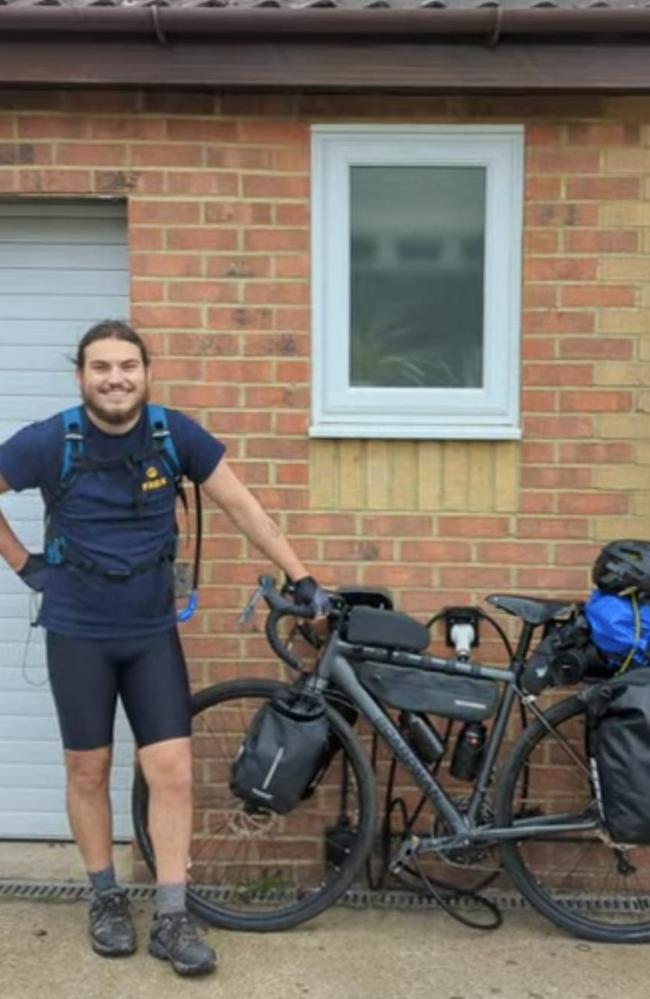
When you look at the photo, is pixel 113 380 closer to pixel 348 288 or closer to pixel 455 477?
pixel 348 288

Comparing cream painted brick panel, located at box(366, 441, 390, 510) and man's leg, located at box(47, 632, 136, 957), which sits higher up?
cream painted brick panel, located at box(366, 441, 390, 510)

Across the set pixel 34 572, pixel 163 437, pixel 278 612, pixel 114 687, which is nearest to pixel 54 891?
pixel 114 687

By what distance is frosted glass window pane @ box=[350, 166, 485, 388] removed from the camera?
396cm

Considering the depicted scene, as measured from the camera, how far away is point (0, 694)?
443cm

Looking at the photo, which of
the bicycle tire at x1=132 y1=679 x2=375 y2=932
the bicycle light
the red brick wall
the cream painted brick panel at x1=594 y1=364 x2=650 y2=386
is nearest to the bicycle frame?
the bicycle light

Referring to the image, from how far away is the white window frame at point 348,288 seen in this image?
3908mm

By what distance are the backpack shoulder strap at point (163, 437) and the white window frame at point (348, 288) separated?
1.93ft

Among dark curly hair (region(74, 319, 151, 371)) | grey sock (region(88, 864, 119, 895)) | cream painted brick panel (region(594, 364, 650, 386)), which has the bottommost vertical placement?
grey sock (region(88, 864, 119, 895))

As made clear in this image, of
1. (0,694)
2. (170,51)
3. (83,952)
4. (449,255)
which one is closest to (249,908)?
(83,952)

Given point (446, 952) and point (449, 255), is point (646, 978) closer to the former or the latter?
point (446, 952)

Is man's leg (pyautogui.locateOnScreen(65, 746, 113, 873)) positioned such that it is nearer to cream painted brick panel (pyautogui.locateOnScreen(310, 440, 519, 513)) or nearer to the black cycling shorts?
the black cycling shorts

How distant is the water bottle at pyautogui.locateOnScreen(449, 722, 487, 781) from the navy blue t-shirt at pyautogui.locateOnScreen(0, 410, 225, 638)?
3.51 feet

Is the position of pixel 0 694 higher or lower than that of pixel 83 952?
higher

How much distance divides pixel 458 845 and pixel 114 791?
1.35 meters
